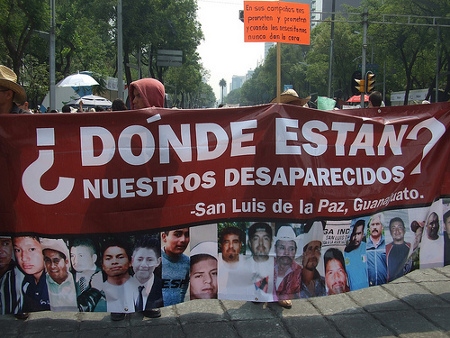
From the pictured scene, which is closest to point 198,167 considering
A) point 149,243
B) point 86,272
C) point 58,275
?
point 149,243

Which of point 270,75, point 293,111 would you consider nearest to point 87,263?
point 293,111

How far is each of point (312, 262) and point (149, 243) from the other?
125 cm

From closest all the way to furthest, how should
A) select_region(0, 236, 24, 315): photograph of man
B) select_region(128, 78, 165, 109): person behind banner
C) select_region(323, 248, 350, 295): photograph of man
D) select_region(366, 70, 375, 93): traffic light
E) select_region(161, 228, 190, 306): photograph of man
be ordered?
1. select_region(0, 236, 24, 315): photograph of man
2. select_region(161, 228, 190, 306): photograph of man
3. select_region(323, 248, 350, 295): photograph of man
4. select_region(128, 78, 165, 109): person behind banner
5. select_region(366, 70, 375, 93): traffic light

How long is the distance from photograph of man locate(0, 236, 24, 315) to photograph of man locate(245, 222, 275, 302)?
166cm

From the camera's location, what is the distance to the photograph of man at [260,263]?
12.4ft

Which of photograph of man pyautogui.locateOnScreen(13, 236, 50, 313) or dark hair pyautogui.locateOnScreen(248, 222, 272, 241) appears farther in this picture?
dark hair pyautogui.locateOnScreen(248, 222, 272, 241)

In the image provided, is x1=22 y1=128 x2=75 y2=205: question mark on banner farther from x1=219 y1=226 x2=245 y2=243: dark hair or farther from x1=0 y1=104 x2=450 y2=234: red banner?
x1=219 y1=226 x2=245 y2=243: dark hair

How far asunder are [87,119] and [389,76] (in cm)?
4654

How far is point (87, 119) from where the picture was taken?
3652mm

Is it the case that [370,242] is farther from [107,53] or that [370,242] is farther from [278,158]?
[107,53]

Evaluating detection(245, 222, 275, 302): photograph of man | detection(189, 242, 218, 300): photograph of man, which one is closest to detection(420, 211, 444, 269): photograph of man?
detection(245, 222, 275, 302): photograph of man

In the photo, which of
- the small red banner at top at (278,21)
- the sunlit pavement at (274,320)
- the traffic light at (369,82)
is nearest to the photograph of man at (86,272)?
the sunlit pavement at (274,320)

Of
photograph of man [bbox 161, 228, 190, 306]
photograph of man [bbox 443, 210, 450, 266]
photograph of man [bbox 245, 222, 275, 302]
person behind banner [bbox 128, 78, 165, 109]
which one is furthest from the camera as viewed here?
photograph of man [bbox 443, 210, 450, 266]

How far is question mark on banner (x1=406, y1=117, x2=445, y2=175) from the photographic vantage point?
410cm
